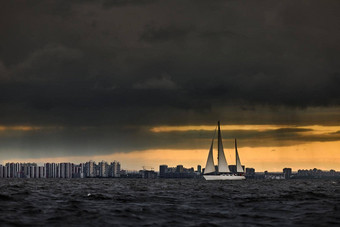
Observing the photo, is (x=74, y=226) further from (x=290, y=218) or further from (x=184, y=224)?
(x=290, y=218)

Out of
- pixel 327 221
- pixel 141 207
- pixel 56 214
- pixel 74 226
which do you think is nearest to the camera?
pixel 74 226

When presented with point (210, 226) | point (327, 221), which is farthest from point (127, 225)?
point (327, 221)

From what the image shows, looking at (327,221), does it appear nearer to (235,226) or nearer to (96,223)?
(235,226)

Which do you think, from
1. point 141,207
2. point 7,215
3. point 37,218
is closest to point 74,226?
point 37,218

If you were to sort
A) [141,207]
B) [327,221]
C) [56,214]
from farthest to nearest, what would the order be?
[141,207], [56,214], [327,221]

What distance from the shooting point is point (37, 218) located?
39688 mm

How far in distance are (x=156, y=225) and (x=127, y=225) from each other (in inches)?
84.4

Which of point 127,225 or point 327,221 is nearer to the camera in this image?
point 127,225

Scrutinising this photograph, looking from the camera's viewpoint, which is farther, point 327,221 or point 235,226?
point 327,221

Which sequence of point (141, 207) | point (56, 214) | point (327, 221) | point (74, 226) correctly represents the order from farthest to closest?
point (141, 207) → point (56, 214) → point (327, 221) → point (74, 226)

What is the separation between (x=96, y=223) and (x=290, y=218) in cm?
1610

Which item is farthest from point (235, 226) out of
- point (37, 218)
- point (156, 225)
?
point (37, 218)

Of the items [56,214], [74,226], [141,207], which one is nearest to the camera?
[74,226]

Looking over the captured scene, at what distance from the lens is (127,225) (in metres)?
36.1
